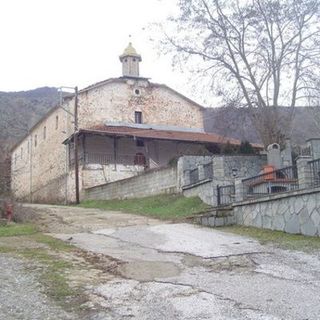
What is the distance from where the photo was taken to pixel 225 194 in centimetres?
1739

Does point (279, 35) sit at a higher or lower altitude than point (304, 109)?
higher

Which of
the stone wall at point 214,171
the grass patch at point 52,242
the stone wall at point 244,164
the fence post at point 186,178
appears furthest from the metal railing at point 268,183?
the grass patch at point 52,242

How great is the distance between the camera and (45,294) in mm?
7074

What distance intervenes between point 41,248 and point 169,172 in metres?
12.9

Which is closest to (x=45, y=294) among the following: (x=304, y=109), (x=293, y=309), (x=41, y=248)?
(x=293, y=309)

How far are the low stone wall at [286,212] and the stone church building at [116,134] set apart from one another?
15.8 meters

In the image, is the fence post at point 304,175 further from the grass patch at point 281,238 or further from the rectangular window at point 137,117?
the rectangular window at point 137,117

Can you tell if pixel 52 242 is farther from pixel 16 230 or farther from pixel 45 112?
pixel 45 112

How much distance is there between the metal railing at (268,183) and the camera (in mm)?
15289

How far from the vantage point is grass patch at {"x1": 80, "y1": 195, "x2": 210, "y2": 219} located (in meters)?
18.3

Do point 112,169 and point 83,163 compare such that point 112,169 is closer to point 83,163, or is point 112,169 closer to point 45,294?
point 83,163

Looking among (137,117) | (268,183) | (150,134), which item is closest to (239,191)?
(268,183)

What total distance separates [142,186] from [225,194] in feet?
29.4

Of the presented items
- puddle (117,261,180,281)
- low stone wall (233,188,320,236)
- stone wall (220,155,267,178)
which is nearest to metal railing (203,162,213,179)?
stone wall (220,155,267,178)
